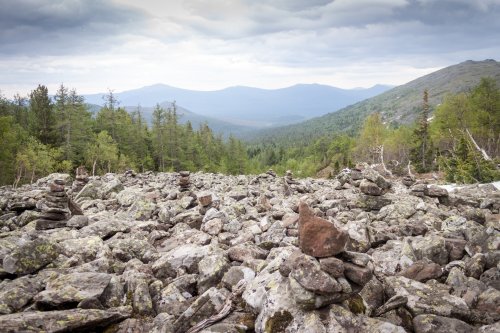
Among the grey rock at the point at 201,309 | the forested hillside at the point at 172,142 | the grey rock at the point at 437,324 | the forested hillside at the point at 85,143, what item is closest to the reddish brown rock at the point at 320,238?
the grey rock at the point at 437,324

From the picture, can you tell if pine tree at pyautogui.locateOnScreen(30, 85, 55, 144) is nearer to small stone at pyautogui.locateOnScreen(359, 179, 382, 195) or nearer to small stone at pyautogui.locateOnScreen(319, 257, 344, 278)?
small stone at pyautogui.locateOnScreen(359, 179, 382, 195)

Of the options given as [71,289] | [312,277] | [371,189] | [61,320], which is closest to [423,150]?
[371,189]

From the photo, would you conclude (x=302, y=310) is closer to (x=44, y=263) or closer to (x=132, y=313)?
(x=132, y=313)

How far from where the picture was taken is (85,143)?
85000 millimetres

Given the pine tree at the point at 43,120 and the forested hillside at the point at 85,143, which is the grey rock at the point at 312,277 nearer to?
the forested hillside at the point at 85,143

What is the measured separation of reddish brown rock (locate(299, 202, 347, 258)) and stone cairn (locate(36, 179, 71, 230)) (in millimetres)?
14301

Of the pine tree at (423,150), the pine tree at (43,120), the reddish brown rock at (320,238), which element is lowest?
the pine tree at (423,150)

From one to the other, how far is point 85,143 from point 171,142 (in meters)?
27.7

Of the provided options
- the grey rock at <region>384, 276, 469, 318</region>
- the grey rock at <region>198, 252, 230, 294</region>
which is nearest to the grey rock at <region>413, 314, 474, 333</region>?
the grey rock at <region>384, 276, 469, 318</region>

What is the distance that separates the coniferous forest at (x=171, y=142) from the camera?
212 ft

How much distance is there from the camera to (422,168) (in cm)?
7912

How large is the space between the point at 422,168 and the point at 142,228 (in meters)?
78.7

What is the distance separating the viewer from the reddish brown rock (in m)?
8.11

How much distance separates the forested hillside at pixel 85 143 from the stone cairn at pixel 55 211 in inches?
2126
